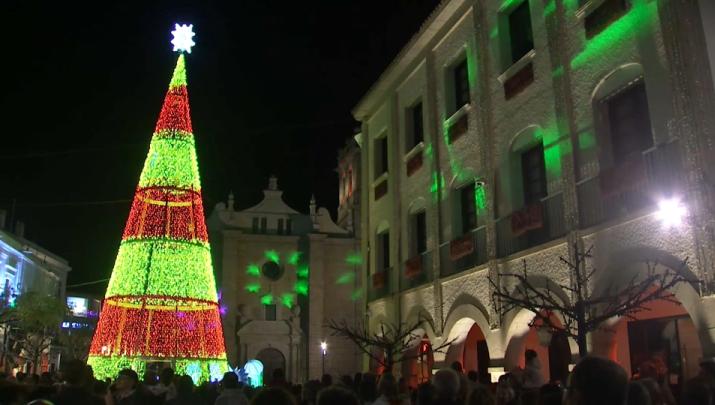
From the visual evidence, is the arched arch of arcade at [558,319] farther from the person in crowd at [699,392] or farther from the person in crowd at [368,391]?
the person in crowd at [368,391]

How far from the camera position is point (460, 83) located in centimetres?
1939

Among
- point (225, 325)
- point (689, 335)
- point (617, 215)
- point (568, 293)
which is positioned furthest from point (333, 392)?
point (225, 325)

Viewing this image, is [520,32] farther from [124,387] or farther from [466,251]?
[124,387]

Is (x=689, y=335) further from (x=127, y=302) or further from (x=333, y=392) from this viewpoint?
(x=127, y=302)

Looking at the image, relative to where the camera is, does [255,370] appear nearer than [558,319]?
No

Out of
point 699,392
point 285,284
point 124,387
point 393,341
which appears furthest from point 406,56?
point 285,284

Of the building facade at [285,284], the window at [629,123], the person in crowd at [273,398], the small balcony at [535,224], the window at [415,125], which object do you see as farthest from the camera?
the building facade at [285,284]

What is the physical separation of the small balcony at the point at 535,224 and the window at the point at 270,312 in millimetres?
30938

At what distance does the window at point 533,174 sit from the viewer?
15.5m

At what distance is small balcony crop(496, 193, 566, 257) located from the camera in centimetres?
1411

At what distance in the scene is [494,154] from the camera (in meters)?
16.8

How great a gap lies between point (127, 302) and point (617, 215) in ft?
43.3

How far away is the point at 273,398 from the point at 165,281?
1509cm

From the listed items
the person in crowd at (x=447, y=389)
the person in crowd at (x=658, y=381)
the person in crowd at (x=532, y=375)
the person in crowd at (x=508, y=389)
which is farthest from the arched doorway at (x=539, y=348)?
the person in crowd at (x=447, y=389)
